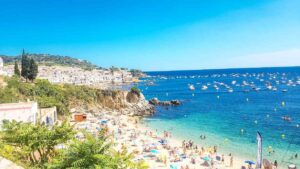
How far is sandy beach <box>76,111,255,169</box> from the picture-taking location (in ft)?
90.3

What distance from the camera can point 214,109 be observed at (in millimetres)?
61375

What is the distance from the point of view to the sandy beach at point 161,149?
2752 cm

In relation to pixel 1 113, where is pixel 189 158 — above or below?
below

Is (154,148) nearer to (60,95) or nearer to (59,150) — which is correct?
(59,150)

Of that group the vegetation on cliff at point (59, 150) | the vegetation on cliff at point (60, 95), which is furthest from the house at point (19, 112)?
the vegetation on cliff at point (60, 95)

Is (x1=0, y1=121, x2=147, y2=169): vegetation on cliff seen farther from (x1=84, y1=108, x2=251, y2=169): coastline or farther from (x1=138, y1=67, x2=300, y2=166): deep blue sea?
(x1=138, y1=67, x2=300, y2=166): deep blue sea

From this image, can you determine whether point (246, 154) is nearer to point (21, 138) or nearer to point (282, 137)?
point (282, 137)

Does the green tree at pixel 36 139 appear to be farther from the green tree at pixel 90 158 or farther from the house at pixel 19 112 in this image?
the house at pixel 19 112

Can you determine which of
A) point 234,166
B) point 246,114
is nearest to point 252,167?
point 234,166

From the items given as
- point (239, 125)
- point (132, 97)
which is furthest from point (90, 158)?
point (132, 97)

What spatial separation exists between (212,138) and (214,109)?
24.8 meters

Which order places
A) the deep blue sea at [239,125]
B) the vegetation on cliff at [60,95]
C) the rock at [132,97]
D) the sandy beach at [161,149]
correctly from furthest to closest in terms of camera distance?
1. the rock at [132,97]
2. the vegetation on cliff at [60,95]
3. the deep blue sea at [239,125]
4. the sandy beach at [161,149]

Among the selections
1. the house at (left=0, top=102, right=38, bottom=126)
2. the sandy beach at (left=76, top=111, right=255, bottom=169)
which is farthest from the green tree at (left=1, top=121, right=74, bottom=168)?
the house at (left=0, top=102, right=38, bottom=126)

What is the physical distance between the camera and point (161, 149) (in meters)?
32.5
